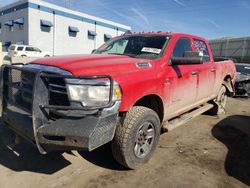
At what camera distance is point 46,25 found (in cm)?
2708

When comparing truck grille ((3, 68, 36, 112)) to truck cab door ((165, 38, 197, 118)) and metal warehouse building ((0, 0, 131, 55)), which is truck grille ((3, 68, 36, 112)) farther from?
metal warehouse building ((0, 0, 131, 55))

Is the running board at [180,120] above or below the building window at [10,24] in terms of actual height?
below

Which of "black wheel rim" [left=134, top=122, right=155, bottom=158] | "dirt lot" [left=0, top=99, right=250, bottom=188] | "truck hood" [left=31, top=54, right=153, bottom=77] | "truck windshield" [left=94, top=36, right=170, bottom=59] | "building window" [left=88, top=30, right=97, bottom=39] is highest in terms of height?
"building window" [left=88, top=30, right=97, bottom=39]

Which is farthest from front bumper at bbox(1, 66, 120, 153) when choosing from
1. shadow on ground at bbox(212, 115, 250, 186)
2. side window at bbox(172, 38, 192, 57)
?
shadow on ground at bbox(212, 115, 250, 186)

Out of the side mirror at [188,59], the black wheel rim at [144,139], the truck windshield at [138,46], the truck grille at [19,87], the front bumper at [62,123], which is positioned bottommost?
the black wheel rim at [144,139]

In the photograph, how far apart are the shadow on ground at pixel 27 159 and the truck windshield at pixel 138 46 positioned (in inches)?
80.5

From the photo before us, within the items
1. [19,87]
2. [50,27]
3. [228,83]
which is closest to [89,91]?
[19,87]

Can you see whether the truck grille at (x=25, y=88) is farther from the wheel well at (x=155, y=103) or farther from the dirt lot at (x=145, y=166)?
the wheel well at (x=155, y=103)

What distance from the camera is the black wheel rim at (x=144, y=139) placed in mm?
3533

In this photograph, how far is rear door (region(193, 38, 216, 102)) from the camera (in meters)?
5.11

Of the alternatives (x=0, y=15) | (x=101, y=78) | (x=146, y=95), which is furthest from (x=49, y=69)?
(x=0, y=15)

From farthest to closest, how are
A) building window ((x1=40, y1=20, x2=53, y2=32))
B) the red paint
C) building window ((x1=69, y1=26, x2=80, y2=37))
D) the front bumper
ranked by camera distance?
1. building window ((x1=69, y1=26, x2=80, y2=37))
2. building window ((x1=40, y1=20, x2=53, y2=32))
3. the red paint
4. the front bumper

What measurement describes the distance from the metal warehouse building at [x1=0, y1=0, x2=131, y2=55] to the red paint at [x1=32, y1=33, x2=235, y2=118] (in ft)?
80.1

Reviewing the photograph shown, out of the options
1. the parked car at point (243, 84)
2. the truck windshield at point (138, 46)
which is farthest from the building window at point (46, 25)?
the truck windshield at point (138, 46)
